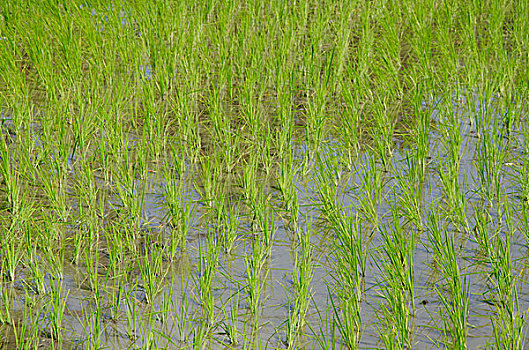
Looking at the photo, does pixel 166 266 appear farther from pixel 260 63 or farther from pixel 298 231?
pixel 260 63

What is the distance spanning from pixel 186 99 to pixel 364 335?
1912mm

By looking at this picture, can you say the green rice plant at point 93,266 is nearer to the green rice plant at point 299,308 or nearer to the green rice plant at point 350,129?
the green rice plant at point 299,308

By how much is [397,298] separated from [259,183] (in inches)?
48.5

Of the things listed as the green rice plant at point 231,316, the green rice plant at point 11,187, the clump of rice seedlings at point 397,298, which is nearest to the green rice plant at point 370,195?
the clump of rice seedlings at point 397,298

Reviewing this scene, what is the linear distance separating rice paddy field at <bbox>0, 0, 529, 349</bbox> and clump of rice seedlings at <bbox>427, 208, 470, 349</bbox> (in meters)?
0.01

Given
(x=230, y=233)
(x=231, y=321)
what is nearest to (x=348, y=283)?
(x=231, y=321)

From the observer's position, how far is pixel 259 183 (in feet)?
11.0

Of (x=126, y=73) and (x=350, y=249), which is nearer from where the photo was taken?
(x=350, y=249)

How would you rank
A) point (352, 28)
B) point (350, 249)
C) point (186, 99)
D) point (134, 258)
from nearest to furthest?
point (350, 249) → point (134, 258) → point (186, 99) → point (352, 28)

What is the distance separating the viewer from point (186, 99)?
382 cm

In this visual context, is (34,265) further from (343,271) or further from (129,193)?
(343,271)

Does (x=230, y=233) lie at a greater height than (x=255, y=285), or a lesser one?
greater

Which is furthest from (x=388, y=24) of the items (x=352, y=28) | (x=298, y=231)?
(x=298, y=231)

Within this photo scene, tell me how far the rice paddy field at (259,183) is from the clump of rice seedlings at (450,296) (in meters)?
0.01
